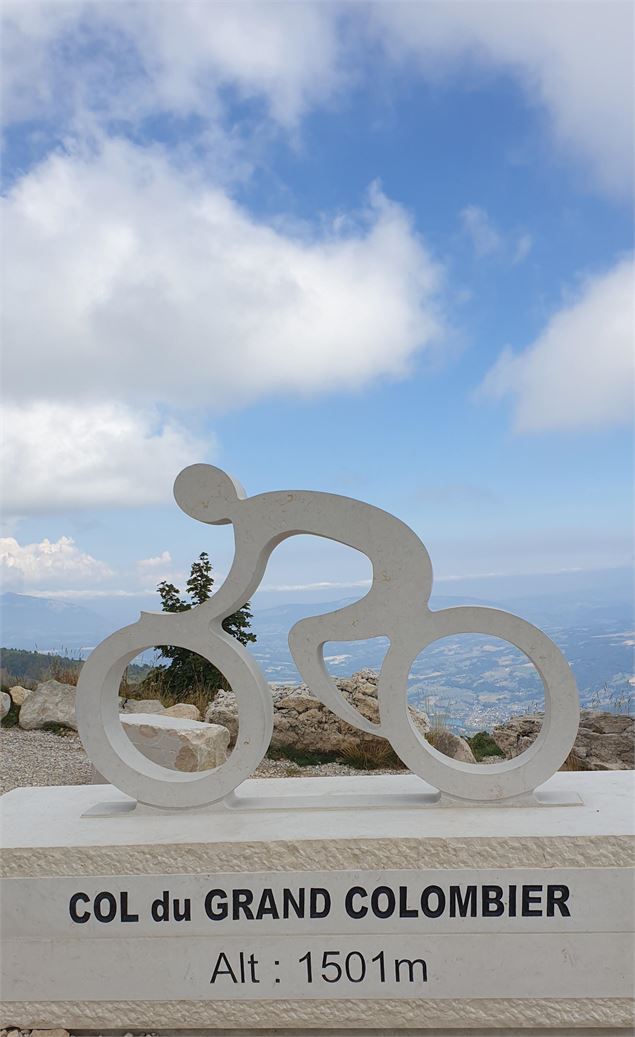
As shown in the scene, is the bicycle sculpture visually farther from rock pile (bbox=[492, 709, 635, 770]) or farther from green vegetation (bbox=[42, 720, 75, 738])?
green vegetation (bbox=[42, 720, 75, 738])

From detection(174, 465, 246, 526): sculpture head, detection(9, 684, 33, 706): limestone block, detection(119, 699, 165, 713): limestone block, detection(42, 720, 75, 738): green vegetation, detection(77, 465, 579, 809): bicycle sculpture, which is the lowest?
detection(42, 720, 75, 738): green vegetation

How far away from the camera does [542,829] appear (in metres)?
4.02

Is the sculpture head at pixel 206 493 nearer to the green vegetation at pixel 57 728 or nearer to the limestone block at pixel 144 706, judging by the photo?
the limestone block at pixel 144 706

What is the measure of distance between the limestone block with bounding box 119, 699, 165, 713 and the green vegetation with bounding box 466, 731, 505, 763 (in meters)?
3.81

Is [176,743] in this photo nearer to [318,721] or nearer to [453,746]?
[318,721]

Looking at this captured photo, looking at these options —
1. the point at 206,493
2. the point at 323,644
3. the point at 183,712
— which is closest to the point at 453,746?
the point at 183,712

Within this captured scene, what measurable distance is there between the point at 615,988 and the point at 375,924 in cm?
110

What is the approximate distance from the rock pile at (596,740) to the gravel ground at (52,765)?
5.93 feet

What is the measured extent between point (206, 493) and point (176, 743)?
3.85 meters

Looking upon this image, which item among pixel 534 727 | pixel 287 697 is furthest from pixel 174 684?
pixel 534 727

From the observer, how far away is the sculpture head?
4.51 m

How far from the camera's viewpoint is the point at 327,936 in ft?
13.0

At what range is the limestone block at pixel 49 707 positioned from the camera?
10703 mm

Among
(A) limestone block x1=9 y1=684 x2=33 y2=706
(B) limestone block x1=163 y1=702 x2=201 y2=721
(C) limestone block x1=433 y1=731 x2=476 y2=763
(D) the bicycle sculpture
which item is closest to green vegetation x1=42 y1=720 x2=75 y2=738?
(A) limestone block x1=9 y1=684 x2=33 y2=706
